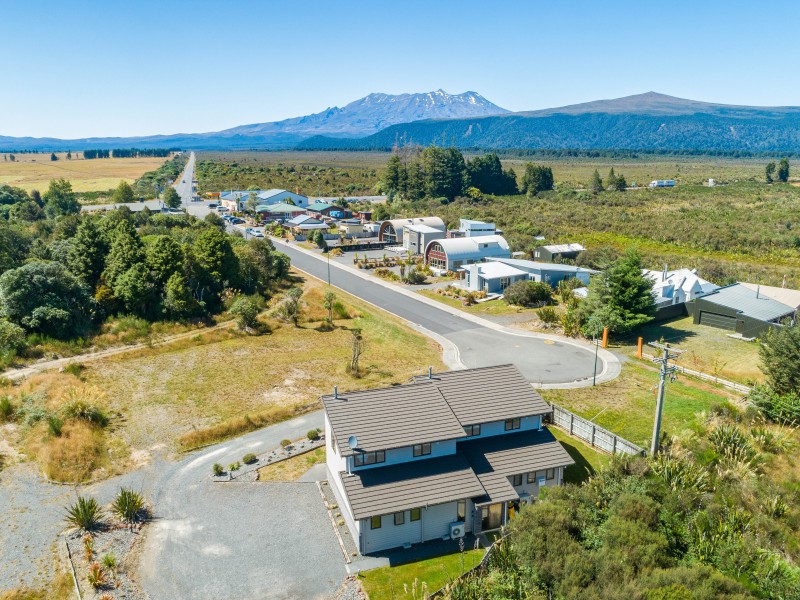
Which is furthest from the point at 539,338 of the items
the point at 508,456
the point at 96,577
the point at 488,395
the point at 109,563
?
the point at 96,577

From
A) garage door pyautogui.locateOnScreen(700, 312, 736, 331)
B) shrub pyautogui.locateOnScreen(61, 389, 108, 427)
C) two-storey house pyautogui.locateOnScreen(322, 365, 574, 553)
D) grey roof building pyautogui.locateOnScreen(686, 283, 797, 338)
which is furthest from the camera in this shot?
garage door pyautogui.locateOnScreen(700, 312, 736, 331)

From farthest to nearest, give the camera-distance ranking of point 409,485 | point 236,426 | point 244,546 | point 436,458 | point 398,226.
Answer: point 398,226, point 236,426, point 436,458, point 409,485, point 244,546

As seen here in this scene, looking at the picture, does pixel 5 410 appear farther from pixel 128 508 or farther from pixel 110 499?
pixel 128 508

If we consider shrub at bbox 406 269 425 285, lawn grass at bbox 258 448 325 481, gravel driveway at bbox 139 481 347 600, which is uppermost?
shrub at bbox 406 269 425 285

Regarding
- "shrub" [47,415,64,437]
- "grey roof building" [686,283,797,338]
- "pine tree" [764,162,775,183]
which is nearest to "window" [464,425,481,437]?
"shrub" [47,415,64,437]

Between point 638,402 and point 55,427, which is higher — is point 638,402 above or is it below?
below

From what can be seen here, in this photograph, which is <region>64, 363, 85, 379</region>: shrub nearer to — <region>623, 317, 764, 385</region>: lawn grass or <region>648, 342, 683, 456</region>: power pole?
<region>648, 342, 683, 456</region>: power pole
